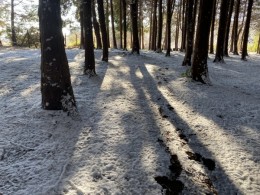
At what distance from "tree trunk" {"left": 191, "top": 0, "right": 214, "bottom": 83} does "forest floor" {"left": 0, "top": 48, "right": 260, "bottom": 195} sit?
53cm

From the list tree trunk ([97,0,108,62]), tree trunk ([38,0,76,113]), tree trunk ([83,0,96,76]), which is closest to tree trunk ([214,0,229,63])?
tree trunk ([97,0,108,62])

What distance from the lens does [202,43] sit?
10000 millimetres

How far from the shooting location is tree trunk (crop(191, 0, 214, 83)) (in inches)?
383

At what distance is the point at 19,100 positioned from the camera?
7988mm

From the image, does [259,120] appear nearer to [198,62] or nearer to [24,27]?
[198,62]

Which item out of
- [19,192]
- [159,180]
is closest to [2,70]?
[19,192]

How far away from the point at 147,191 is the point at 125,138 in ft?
5.69

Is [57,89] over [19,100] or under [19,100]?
over

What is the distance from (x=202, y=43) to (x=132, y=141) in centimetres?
567

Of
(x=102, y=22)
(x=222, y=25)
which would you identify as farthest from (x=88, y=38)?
(x=222, y=25)

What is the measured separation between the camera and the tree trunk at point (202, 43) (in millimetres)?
9727

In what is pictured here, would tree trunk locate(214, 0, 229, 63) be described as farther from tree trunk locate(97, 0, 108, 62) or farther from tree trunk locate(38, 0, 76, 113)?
tree trunk locate(38, 0, 76, 113)

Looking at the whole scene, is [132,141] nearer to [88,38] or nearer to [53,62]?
[53,62]

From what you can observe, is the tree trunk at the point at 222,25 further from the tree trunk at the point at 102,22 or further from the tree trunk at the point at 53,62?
the tree trunk at the point at 53,62
